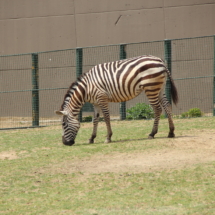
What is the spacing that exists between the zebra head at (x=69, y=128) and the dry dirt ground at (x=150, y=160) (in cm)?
134

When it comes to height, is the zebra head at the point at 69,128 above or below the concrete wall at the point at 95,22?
below

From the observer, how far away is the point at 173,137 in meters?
10.8

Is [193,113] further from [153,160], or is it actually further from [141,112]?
[153,160]

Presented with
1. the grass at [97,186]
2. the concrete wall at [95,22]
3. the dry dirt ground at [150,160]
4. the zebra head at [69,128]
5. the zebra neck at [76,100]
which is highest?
the concrete wall at [95,22]

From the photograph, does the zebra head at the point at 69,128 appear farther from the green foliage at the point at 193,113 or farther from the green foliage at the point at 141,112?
the green foliage at the point at 193,113

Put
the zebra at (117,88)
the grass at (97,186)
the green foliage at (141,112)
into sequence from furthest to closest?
1. the green foliage at (141,112)
2. the zebra at (117,88)
3. the grass at (97,186)

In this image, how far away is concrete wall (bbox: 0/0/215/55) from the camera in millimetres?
16625

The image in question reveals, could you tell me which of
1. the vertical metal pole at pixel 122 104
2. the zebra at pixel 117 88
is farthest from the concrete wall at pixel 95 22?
the zebra at pixel 117 88

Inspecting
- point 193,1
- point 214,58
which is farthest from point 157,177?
point 193,1

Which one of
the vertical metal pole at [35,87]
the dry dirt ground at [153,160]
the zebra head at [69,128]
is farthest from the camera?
the vertical metal pole at [35,87]

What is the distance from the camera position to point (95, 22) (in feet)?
56.7

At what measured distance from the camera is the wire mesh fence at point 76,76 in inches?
603

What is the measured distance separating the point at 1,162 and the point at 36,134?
393 centimetres

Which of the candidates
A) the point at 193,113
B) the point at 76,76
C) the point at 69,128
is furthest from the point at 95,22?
the point at 69,128
